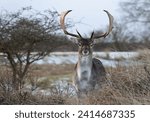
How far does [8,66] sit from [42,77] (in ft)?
2.23

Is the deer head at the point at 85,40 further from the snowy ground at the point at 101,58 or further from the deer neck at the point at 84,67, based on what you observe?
the snowy ground at the point at 101,58

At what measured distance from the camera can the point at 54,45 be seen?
988cm

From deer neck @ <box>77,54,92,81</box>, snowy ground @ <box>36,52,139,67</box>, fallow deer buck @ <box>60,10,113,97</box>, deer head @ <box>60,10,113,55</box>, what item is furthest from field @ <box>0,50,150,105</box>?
deer head @ <box>60,10,113,55</box>

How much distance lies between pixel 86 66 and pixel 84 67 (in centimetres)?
3

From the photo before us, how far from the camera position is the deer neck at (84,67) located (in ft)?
27.7

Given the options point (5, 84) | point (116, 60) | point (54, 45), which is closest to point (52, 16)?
point (54, 45)

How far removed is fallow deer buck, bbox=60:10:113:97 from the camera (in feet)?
26.7

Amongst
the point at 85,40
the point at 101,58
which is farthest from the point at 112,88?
the point at 101,58

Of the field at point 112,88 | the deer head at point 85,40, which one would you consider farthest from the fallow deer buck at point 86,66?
the field at point 112,88

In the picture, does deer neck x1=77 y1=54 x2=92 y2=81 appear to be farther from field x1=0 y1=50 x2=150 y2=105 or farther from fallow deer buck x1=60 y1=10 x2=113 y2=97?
field x1=0 y1=50 x2=150 y2=105

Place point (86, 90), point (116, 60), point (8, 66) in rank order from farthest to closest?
point (8, 66) → point (116, 60) → point (86, 90)

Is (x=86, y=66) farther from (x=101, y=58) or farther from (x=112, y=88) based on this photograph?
(x=112, y=88)

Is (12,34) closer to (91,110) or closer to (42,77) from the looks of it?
(42,77)

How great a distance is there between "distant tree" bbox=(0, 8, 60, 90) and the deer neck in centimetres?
102
